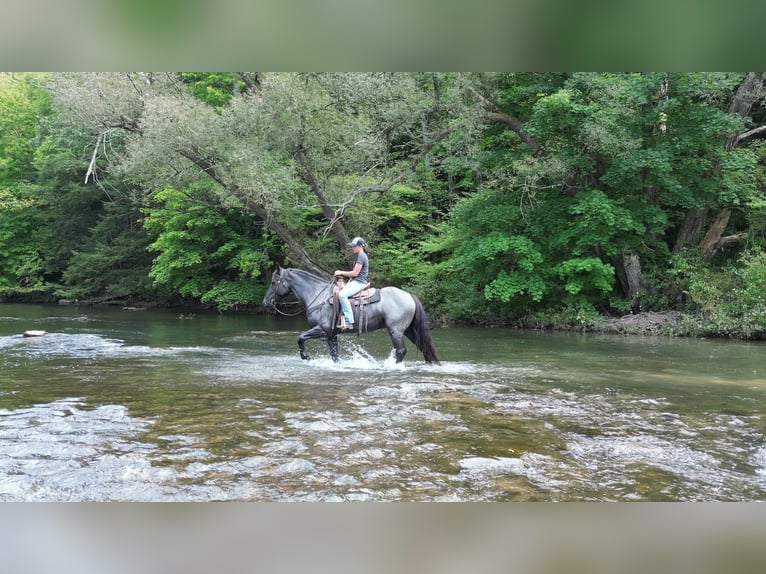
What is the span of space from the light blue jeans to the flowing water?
3.23 feet

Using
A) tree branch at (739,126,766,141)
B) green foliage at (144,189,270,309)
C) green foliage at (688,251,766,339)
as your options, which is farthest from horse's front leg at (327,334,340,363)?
tree branch at (739,126,766,141)

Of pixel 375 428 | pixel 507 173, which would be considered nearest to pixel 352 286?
pixel 375 428

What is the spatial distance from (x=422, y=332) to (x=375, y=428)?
5.32 m

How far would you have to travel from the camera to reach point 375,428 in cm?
664

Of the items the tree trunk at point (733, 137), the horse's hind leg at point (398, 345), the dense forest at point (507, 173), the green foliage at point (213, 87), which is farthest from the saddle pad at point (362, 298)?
the green foliage at point (213, 87)

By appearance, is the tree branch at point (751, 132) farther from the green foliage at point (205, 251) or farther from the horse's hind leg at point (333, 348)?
the green foliage at point (205, 251)

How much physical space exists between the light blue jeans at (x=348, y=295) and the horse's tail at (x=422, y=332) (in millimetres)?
1118

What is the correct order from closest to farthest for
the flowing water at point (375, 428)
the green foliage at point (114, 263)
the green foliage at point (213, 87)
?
1. the flowing water at point (375, 428)
2. the green foliage at point (213, 87)
3. the green foliage at point (114, 263)

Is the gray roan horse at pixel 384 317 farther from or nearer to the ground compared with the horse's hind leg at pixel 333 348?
farther from the ground

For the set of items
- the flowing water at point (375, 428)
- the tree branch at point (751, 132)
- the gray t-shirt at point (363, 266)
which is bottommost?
the flowing water at point (375, 428)

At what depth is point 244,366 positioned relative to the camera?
37.8 ft

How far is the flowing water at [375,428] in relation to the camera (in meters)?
4.71

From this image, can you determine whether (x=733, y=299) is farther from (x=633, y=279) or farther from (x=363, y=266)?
(x=363, y=266)
